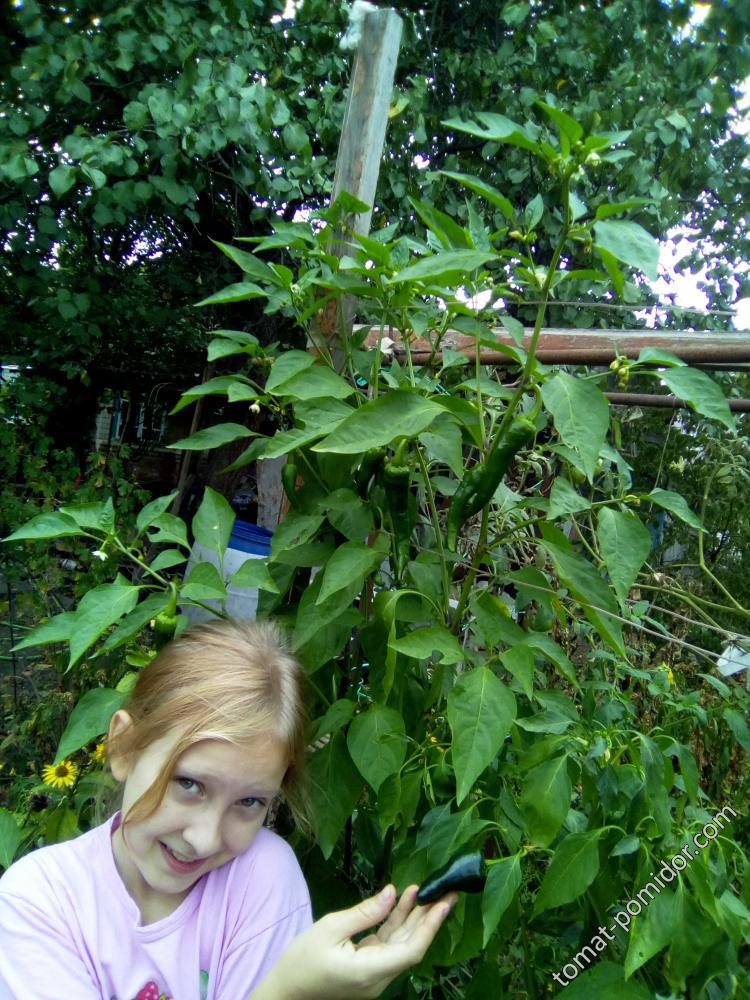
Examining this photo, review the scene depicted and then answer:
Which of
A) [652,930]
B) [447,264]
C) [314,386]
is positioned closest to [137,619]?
[314,386]

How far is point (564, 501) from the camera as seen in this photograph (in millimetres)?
997

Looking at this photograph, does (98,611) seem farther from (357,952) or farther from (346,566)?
(357,952)

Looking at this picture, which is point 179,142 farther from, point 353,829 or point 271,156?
point 353,829

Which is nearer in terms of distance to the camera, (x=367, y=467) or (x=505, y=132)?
(x=505, y=132)

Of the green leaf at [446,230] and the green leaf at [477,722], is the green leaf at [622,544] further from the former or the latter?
the green leaf at [446,230]

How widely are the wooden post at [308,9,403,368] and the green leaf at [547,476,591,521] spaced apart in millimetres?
506

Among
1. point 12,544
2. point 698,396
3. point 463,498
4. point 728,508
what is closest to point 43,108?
point 12,544

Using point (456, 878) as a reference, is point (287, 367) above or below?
above

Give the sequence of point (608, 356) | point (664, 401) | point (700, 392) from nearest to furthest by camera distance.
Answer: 1. point (700, 392)
2. point (608, 356)
3. point (664, 401)

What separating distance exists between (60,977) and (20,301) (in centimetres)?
378

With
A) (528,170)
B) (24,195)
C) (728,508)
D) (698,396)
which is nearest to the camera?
(698,396)

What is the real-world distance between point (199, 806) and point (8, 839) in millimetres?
Result: 527

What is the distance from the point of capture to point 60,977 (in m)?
0.99

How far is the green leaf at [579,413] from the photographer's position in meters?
0.79
